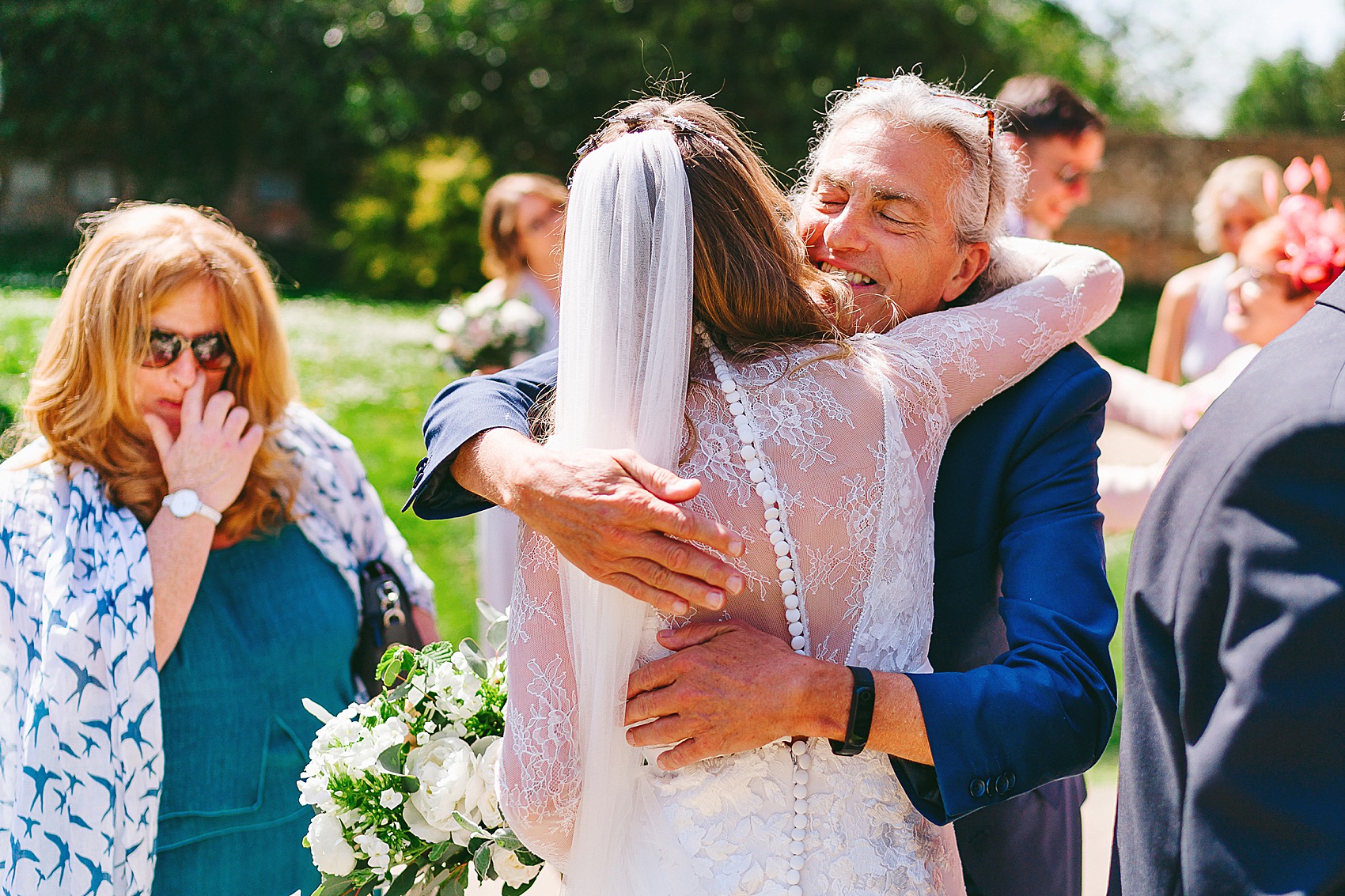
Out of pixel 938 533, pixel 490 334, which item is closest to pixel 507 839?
pixel 938 533

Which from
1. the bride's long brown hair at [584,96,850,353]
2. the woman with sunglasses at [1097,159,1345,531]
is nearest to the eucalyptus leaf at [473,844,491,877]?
the bride's long brown hair at [584,96,850,353]

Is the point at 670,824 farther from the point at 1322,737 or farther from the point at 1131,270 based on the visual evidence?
the point at 1131,270

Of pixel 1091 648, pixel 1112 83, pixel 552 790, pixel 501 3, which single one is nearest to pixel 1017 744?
pixel 1091 648

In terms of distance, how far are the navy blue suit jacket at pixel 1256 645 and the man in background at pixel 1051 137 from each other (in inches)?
151

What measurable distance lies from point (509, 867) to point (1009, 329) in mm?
1368

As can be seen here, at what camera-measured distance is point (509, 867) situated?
2.08 metres

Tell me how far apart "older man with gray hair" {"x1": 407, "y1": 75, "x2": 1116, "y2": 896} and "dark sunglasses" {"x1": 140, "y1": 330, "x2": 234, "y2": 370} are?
1.08m

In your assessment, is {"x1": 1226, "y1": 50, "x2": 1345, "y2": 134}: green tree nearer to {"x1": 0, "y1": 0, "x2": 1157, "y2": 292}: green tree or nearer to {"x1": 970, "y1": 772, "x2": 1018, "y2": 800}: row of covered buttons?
{"x1": 0, "y1": 0, "x2": 1157, "y2": 292}: green tree

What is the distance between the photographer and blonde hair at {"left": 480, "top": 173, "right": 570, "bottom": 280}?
6574 mm

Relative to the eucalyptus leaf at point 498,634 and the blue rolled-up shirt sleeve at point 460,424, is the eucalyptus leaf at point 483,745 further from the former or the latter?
the blue rolled-up shirt sleeve at point 460,424

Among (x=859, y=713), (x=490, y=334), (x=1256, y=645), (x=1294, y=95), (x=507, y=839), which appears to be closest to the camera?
(x=1256, y=645)

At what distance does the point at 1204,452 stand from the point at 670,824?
977 mm

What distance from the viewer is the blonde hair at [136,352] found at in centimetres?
270

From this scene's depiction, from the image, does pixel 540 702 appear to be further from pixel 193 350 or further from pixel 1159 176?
pixel 1159 176
